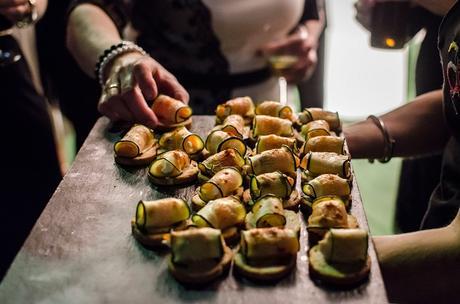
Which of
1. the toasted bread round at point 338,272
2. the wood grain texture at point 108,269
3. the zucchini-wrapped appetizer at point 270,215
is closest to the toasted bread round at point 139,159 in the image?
the wood grain texture at point 108,269

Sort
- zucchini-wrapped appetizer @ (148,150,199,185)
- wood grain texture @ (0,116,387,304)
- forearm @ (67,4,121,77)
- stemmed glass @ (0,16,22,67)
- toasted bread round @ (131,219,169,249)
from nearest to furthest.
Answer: wood grain texture @ (0,116,387,304), toasted bread round @ (131,219,169,249), zucchini-wrapped appetizer @ (148,150,199,185), forearm @ (67,4,121,77), stemmed glass @ (0,16,22,67)

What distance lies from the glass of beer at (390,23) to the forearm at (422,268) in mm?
696

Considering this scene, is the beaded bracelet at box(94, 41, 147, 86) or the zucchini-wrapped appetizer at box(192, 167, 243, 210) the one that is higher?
the beaded bracelet at box(94, 41, 147, 86)

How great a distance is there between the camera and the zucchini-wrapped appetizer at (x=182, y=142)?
52.0 inches

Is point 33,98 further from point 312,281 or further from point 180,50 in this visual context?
point 312,281

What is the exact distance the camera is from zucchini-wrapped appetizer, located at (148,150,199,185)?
120cm

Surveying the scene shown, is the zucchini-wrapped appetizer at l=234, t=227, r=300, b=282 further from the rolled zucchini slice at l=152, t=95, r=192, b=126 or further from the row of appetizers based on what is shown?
the rolled zucchini slice at l=152, t=95, r=192, b=126

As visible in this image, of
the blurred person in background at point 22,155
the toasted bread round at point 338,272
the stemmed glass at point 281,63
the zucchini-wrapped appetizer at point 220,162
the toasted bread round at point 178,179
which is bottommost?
the blurred person in background at point 22,155

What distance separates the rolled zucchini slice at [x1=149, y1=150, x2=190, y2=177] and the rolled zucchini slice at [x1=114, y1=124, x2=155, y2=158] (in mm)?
67

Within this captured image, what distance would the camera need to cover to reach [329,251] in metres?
0.93

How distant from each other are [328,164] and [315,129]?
7.5 inches

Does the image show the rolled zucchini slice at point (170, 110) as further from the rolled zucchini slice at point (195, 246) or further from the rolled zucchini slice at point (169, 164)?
the rolled zucchini slice at point (195, 246)

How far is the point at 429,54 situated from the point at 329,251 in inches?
42.5

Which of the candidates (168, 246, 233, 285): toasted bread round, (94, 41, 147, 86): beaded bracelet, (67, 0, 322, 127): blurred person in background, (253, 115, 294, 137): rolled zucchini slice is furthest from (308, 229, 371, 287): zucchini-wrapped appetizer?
(67, 0, 322, 127): blurred person in background
